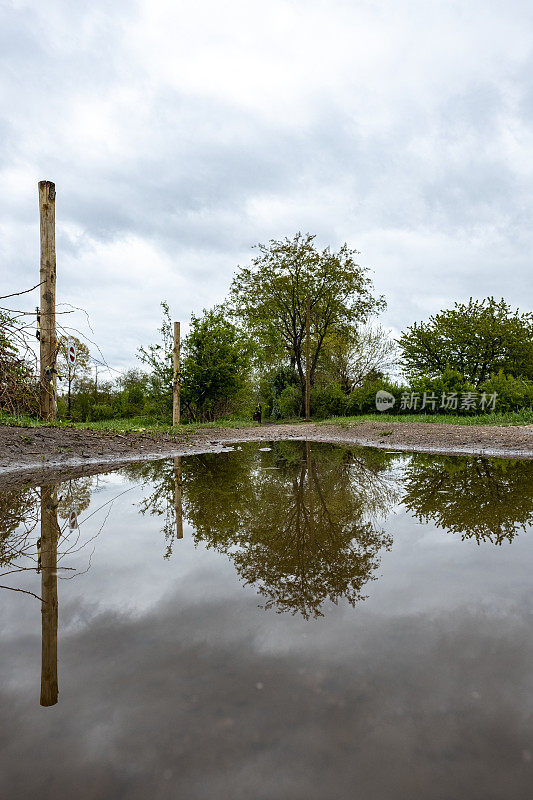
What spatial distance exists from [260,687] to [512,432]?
9.57m

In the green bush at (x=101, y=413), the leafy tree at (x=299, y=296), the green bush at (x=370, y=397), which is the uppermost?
the leafy tree at (x=299, y=296)

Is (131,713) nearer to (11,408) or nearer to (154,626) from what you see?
(154,626)

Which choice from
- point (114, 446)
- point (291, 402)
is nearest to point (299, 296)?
point (291, 402)

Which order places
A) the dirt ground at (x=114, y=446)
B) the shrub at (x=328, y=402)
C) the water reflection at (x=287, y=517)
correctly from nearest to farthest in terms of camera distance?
the water reflection at (x=287, y=517) < the dirt ground at (x=114, y=446) < the shrub at (x=328, y=402)

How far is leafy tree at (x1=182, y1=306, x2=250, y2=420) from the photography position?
17.0 meters

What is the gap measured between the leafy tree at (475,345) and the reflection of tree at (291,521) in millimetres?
18411

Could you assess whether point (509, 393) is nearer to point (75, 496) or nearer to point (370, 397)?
point (370, 397)

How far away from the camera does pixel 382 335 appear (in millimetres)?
29688

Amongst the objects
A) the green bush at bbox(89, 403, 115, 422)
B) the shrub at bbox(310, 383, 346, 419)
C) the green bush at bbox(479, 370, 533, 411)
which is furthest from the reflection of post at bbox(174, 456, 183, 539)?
the green bush at bbox(89, 403, 115, 422)

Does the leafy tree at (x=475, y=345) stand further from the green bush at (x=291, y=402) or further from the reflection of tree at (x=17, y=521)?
the reflection of tree at (x=17, y=521)

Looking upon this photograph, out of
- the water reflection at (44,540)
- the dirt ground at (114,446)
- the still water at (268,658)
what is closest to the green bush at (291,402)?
the dirt ground at (114,446)

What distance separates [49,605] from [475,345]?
24.1 m

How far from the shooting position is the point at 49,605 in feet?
5.49

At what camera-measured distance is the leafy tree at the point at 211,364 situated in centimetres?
1697
